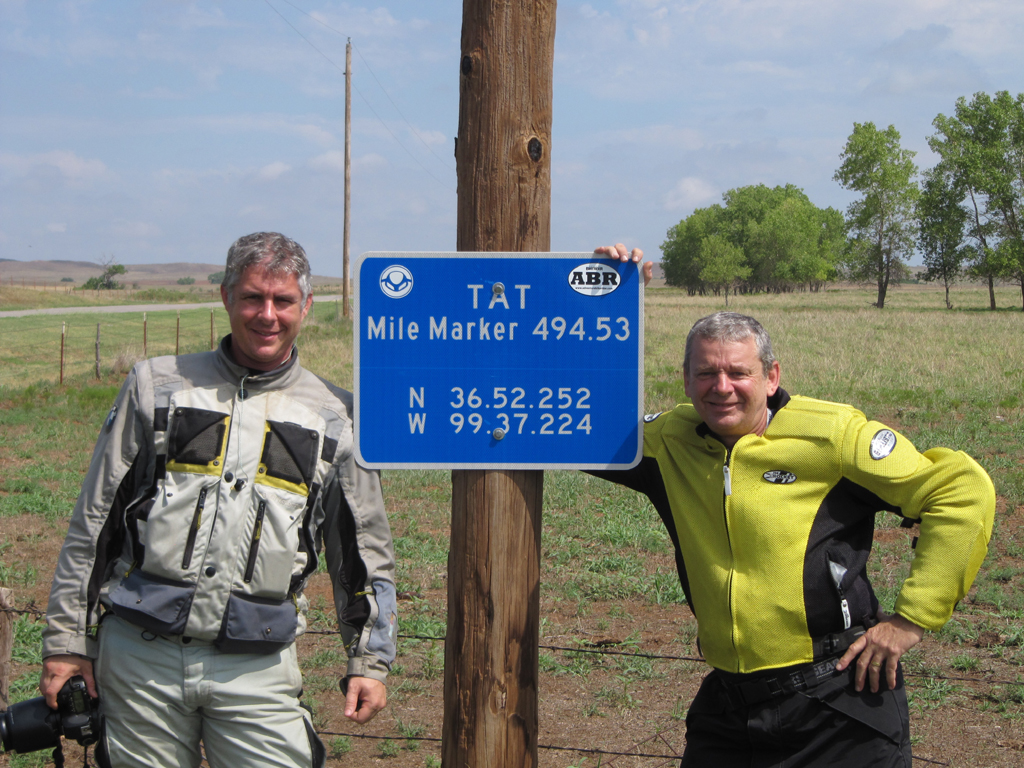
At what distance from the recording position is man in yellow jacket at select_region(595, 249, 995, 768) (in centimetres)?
238

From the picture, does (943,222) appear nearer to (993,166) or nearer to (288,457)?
(993,166)

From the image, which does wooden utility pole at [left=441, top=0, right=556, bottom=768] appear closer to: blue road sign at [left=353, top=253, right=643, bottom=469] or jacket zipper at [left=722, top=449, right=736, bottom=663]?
blue road sign at [left=353, top=253, right=643, bottom=469]

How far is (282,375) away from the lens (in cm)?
253

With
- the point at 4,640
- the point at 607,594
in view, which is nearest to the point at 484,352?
the point at 4,640

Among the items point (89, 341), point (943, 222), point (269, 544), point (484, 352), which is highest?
point (943, 222)

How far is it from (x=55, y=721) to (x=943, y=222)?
4624cm

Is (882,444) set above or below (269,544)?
above

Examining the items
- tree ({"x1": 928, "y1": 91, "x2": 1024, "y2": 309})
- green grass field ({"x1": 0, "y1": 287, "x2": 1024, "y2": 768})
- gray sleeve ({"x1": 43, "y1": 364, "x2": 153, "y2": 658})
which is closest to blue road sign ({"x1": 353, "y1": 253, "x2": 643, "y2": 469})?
gray sleeve ({"x1": 43, "y1": 364, "x2": 153, "y2": 658})

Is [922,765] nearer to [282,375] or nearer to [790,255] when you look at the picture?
[282,375]

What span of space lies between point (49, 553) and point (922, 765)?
633 cm

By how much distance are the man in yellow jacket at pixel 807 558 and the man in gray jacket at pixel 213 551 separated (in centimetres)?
95

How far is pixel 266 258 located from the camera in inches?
97.2

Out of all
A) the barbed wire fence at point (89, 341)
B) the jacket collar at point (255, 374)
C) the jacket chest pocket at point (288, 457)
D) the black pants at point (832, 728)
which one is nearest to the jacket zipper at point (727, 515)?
the black pants at point (832, 728)

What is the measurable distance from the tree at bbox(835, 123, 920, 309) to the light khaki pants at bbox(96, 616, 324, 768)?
164 feet
